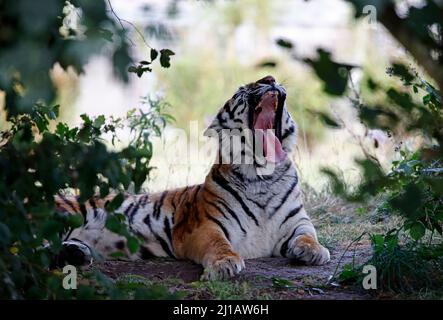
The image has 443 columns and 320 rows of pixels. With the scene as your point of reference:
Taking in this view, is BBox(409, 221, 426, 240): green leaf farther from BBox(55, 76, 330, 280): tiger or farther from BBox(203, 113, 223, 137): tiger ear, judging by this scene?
BBox(203, 113, 223, 137): tiger ear

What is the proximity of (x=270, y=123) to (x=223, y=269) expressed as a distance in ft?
4.83

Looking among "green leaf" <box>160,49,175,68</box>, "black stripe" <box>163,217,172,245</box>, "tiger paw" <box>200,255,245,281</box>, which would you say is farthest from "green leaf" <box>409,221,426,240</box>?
"black stripe" <box>163,217,172,245</box>

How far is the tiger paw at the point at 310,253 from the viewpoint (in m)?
4.86

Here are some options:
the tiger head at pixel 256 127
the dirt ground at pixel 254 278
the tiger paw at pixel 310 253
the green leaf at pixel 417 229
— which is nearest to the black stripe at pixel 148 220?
the dirt ground at pixel 254 278

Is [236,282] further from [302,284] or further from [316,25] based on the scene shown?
[316,25]

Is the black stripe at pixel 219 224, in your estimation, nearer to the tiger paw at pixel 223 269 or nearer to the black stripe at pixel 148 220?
the black stripe at pixel 148 220

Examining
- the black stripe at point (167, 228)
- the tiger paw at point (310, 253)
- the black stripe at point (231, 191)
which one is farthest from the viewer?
the black stripe at point (167, 228)

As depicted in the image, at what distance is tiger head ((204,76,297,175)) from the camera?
5.31 meters

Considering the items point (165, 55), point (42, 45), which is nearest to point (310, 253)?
point (165, 55)

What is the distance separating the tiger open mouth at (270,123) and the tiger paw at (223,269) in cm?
109

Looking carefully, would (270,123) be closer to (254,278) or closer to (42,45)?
(254,278)

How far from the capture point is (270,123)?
5.46 m

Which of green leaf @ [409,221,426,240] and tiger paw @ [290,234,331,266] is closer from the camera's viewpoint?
green leaf @ [409,221,426,240]
